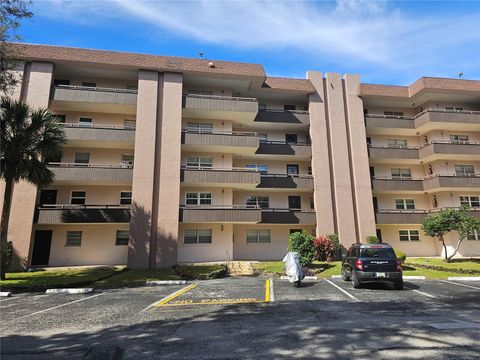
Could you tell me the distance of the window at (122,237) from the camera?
2397 cm

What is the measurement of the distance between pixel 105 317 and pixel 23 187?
17.7 meters

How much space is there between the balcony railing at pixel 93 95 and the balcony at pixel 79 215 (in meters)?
8.45

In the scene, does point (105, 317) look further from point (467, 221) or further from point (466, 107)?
point (466, 107)

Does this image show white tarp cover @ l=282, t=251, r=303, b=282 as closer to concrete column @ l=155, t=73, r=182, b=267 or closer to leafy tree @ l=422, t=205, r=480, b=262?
concrete column @ l=155, t=73, r=182, b=267

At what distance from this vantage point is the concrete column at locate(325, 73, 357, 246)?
26.3 metres

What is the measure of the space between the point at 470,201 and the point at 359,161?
11.9 metres

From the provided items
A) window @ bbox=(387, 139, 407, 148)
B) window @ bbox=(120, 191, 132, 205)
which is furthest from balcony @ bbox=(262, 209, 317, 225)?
window @ bbox=(387, 139, 407, 148)

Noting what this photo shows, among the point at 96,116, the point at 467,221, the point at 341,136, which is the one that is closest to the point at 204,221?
the point at 96,116

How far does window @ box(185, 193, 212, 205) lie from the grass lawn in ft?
24.8

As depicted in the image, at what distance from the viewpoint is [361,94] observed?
95.3ft

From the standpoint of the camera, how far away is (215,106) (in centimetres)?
2588

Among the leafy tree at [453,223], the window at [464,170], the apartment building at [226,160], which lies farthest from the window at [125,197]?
the window at [464,170]

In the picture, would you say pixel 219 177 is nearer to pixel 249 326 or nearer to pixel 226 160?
pixel 226 160

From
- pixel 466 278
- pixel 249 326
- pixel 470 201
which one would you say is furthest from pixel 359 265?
pixel 470 201
